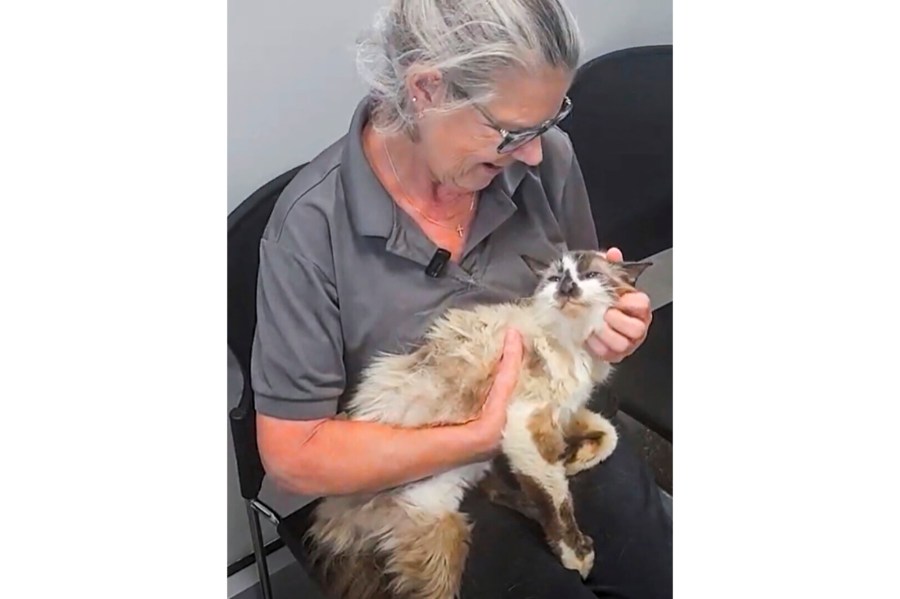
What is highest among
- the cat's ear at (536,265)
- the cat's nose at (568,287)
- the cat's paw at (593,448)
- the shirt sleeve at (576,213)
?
the shirt sleeve at (576,213)

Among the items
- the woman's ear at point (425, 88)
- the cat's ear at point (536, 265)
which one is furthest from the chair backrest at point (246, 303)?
the cat's ear at point (536, 265)

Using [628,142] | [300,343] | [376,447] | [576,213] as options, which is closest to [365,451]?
[376,447]

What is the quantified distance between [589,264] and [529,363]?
0.13 metres

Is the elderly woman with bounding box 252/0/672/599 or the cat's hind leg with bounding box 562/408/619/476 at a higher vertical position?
the elderly woman with bounding box 252/0/672/599

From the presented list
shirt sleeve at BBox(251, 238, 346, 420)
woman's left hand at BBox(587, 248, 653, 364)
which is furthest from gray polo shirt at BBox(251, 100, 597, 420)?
woman's left hand at BBox(587, 248, 653, 364)

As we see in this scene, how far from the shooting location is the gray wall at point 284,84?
1.10 metres

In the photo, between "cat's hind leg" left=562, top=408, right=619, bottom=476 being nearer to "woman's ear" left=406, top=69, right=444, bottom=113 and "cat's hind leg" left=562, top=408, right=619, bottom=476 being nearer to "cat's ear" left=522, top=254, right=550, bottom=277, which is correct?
"cat's ear" left=522, top=254, right=550, bottom=277

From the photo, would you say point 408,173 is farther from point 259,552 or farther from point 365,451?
point 259,552

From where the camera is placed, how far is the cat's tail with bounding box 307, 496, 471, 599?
1092 millimetres

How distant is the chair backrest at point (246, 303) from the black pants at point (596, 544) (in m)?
0.24

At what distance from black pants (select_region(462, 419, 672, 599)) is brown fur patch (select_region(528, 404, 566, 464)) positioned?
0.04m

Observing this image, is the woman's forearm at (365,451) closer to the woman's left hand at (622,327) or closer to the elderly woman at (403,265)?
the elderly woman at (403,265)

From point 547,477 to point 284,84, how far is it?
50 cm
